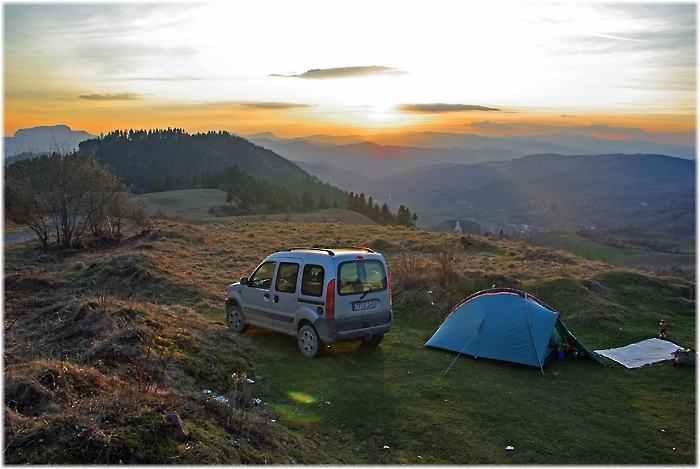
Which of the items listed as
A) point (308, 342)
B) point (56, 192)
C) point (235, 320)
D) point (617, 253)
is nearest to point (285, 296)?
point (308, 342)

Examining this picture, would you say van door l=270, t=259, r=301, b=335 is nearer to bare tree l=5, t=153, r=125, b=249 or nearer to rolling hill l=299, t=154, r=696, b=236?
bare tree l=5, t=153, r=125, b=249

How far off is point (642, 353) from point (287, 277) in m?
7.26

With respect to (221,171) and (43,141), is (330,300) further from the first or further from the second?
(221,171)

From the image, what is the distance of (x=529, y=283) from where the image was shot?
49.6ft

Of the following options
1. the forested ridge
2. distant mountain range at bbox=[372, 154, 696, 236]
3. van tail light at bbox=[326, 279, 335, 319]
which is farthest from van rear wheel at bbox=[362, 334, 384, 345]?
distant mountain range at bbox=[372, 154, 696, 236]

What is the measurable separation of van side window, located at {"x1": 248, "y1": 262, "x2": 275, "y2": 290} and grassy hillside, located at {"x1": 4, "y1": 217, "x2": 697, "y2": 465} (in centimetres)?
117

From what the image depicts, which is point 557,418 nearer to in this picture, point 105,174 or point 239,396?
point 239,396

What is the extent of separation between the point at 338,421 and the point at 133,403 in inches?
121

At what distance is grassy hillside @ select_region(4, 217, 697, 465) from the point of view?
531 centimetres

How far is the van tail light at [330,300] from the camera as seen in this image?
975cm

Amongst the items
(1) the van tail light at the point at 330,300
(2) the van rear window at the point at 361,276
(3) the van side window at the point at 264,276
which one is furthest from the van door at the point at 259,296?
(2) the van rear window at the point at 361,276

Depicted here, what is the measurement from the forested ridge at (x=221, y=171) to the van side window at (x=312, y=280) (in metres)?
62.8

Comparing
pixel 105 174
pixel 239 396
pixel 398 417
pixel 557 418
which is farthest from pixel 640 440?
pixel 105 174

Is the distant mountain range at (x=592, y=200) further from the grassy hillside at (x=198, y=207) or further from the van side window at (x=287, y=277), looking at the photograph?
the van side window at (x=287, y=277)
